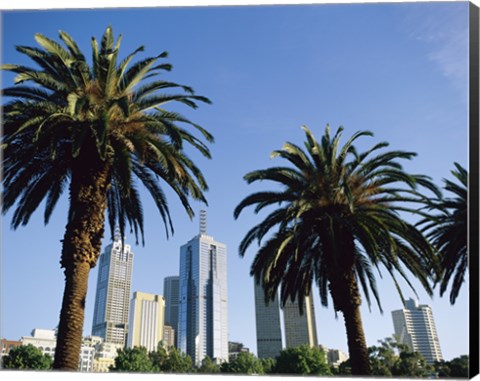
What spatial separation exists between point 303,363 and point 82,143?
66.0 meters

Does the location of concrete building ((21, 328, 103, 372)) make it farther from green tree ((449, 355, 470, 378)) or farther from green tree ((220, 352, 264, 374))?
green tree ((449, 355, 470, 378))

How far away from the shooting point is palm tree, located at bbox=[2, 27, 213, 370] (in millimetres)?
14266

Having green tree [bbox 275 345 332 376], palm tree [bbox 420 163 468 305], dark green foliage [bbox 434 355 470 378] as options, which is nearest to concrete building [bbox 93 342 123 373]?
green tree [bbox 275 345 332 376]

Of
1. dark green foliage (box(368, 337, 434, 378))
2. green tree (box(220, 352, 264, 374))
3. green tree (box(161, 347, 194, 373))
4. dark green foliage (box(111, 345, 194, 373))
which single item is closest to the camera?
dark green foliage (box(368, 337, 434, 378))

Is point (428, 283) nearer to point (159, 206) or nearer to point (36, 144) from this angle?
point (159, 206)

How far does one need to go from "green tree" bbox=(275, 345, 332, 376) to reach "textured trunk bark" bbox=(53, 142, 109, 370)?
6278 cm

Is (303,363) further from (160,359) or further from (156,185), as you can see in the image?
(156,185)

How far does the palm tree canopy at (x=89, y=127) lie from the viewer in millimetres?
14711

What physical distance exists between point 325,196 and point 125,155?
8.03 metres

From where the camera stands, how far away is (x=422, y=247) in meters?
17.6

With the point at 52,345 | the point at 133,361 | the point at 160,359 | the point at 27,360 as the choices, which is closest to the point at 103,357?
the point at 52,345

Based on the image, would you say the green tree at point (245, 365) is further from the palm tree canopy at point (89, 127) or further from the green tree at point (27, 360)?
the palm tree canopy at point (89, 127)

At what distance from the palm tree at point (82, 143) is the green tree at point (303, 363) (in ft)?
204

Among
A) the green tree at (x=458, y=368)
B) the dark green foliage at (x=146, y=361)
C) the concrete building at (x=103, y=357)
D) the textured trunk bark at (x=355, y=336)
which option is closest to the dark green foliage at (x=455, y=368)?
the green tree at (x=458, y=368)
